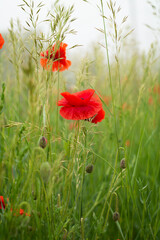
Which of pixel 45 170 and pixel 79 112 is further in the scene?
pixel 79 112

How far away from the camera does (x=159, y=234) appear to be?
0.84m

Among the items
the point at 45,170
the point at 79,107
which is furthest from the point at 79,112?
the point at 45,170

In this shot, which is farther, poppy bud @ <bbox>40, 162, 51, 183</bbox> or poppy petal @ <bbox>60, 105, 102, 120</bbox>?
poppy petal @ <bbox>60, 105, 102, 120</bbox>

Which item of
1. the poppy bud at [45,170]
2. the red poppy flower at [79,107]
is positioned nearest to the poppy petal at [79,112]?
the red poppy flower at [79,107]

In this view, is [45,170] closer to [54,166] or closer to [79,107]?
[54,166]

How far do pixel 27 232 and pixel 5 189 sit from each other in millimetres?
134

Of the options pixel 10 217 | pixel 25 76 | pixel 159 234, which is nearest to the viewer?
pixel 25 76

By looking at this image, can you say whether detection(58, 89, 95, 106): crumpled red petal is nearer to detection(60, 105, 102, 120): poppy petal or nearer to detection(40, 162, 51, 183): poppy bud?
detection(60, 105, 102, 120): poppy petal

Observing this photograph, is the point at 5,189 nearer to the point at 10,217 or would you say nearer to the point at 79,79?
the point at 10,217

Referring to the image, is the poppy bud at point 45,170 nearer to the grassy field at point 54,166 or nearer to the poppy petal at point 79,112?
the grassy field at point 54,166

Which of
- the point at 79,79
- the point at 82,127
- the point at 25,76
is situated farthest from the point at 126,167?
the point at 25,76

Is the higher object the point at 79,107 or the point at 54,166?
the point at 79,107

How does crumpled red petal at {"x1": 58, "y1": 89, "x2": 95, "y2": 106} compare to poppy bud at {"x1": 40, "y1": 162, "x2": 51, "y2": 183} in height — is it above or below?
above

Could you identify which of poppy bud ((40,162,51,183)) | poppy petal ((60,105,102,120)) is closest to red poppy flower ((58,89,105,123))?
poppy petal ((60,105,102,120))
